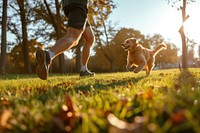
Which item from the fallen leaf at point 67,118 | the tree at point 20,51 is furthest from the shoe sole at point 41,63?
the tree at point 20,51

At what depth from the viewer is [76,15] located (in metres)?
4.90

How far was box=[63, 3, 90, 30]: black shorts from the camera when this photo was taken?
483 centimetres

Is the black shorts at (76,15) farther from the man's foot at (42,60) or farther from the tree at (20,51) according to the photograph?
the tree at (20,51)

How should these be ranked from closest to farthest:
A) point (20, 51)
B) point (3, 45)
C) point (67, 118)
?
point (67, 118) < point (3, 45) < point (20, 51)

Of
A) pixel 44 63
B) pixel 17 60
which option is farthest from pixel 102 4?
pixel 44 63

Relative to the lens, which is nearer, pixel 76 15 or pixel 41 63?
pixel 41 63

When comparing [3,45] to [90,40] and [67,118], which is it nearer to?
[90,40]

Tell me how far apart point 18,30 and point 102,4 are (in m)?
9.78

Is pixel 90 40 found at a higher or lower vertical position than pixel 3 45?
lower

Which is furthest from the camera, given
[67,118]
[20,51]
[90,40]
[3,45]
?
[20,51]

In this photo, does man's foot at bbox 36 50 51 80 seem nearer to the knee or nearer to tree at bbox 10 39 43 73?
the knee

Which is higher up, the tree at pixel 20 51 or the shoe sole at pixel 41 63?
the tree at pixel 20 51

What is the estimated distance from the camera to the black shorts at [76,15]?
15.8ft

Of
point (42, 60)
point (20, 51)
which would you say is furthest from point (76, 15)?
point (20, 51)
